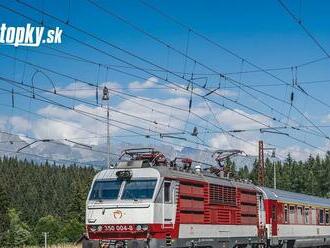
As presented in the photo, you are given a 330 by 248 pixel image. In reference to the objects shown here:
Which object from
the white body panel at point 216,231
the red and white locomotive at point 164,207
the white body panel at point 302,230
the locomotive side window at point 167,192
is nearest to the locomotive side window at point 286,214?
the white body panel at point 302,230

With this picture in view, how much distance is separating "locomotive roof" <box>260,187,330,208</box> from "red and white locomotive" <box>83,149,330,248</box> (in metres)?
3.39

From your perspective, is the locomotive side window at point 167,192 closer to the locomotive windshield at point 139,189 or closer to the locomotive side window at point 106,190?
the locomotive windshield at point 139,189

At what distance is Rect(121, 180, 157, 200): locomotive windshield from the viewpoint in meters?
22.9

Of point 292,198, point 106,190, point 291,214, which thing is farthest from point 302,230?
point 106,190

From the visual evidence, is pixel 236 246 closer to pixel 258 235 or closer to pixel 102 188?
pixel 258 235

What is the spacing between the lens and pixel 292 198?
37.8m

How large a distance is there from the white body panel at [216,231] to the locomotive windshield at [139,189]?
199cm

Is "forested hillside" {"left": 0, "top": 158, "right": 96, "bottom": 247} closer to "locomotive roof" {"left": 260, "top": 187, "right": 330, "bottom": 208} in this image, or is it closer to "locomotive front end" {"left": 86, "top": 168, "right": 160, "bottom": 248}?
"locomotive roof" {"left": 260, "top": 187, "right": 330, "bottom": 208}

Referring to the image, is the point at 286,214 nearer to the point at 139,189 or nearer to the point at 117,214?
the point at 139,189

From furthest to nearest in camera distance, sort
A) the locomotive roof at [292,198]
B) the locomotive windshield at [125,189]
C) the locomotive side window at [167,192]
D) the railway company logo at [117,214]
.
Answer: the locomotive roof at [292,198]
the locomotive side window at [167,192]
the locomotive windshield at [125,189]
the railway company logo at [117,214]

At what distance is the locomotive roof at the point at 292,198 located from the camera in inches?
1334

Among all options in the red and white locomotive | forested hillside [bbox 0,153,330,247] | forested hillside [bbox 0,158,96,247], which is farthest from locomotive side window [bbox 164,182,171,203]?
forested hillside [bbox 0,153,330,247]

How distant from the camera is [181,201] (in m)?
23.9

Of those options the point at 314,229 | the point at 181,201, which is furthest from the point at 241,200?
the point at 314,229
